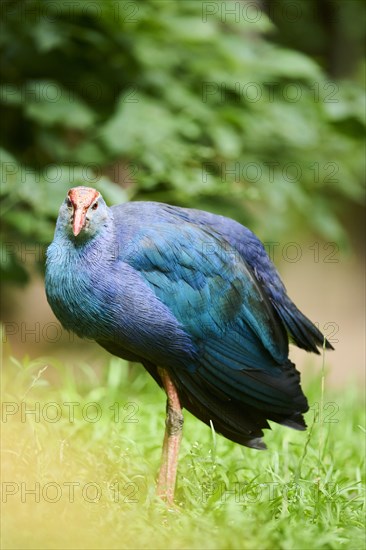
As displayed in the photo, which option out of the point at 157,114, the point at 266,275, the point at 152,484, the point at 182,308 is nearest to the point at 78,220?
the point at 182,308

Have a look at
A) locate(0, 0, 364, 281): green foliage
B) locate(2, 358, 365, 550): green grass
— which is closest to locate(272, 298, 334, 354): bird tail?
locate(2, 358, 365, 550): green grass

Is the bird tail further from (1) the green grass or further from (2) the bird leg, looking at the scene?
(2) the bird leg

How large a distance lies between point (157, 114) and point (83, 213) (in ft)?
8.12

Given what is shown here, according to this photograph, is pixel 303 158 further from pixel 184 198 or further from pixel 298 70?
pixel 184 198

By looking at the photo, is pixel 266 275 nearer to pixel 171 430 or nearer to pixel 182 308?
pixel 182 308

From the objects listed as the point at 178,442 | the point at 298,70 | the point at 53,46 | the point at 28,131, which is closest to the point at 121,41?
the point at 53,46

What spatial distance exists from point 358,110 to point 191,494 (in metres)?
3.87

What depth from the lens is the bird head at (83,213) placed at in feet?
10.9

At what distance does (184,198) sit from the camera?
5492 millimetres

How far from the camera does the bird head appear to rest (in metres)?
3.32

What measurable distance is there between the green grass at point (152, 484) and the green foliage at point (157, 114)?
1.42 m

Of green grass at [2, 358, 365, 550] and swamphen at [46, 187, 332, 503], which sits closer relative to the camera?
green grass at [2, 358, 365, 550]

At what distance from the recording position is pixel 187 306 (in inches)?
137

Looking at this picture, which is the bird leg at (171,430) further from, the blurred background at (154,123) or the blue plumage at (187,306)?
the blurred background at (154,123)
